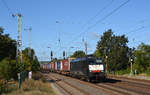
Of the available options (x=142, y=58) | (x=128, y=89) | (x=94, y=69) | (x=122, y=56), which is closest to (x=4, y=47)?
(x=94, y=69)

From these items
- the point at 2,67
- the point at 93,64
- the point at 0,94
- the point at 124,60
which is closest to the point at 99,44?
the point at 124,60

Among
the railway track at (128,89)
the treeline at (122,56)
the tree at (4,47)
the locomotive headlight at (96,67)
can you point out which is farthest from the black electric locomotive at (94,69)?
the treeline at (122,56)

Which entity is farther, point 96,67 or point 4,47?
point 4,47

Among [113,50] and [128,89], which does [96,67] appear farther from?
[113,50]

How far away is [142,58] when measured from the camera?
4409cm

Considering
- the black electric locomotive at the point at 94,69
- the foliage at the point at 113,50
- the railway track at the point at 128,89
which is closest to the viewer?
the railway track at the point at 128,89

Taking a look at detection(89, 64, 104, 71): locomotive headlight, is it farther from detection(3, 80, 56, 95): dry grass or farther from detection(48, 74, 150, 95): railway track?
detection(3, 80, 56, 95): dry grass

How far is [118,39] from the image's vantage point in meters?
74.5

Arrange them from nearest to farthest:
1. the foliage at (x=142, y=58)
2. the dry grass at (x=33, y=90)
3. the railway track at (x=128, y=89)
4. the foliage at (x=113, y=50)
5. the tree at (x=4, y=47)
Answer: the dry grass at (x=33, y=90), the railway track at (x=128, y=89), the tree at (x=4, y=47), the foliage at (x=142, y=58), the foliage at (x=113, y=50)

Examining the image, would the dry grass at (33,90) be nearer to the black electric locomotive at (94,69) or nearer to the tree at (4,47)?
the black electric locomotive at (94,69)

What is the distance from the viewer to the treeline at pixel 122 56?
4416cm

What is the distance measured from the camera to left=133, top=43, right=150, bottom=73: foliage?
43.8 m

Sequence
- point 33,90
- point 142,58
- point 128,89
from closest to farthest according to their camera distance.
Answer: point 33,90
point 128,89
point 142,58

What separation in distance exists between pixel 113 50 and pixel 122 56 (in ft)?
15.3
